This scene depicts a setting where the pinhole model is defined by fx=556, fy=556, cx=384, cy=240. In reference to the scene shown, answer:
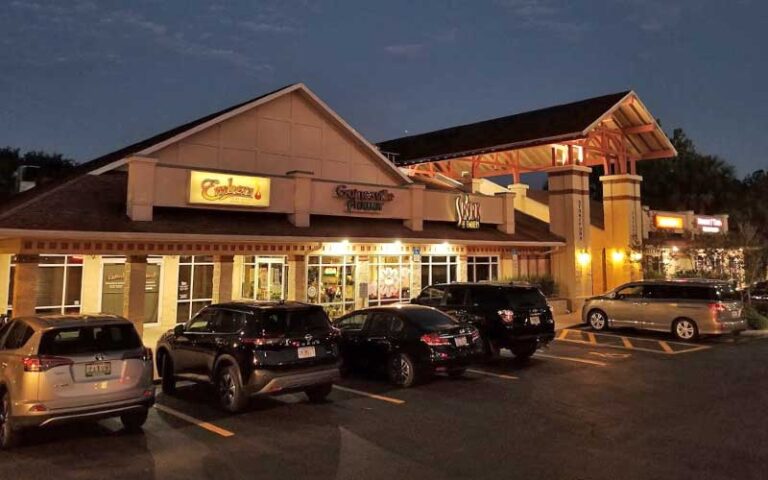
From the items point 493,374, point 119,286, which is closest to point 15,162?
point 119,286

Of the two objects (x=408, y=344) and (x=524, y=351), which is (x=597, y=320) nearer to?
(x=524, y=351)

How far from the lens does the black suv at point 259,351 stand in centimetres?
863

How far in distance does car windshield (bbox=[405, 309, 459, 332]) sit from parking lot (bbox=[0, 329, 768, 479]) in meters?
1.16

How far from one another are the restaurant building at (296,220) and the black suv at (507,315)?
16.4 feet

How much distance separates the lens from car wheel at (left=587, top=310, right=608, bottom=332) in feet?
62.9

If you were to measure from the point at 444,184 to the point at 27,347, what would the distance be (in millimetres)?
24083

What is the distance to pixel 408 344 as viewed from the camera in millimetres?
10766

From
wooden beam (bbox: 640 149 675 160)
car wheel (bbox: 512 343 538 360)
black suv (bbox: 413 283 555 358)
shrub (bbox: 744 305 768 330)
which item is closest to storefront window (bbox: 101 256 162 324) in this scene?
black suv (bbox: 413 283 555 358)

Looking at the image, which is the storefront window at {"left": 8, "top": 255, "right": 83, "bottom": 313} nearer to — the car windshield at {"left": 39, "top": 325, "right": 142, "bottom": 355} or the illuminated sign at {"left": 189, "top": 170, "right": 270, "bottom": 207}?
the illuminated sign at {"left": 189, "top": 170, "right": 270, "bottom": 207}

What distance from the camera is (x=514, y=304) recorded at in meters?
13.1

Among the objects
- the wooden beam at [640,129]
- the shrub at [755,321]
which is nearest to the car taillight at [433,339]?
the shrub at [755,321]

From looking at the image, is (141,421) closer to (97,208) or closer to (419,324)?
(419,324)

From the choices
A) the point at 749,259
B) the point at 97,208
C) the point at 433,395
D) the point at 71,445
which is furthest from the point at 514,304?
the point at 749,259

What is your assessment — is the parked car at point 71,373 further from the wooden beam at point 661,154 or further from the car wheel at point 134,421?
the wooden beam at point 661,154
